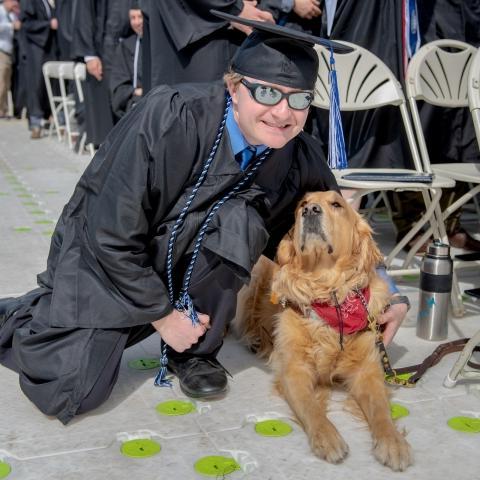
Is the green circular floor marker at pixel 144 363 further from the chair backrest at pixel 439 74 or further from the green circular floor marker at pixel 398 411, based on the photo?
the chair backrest at pixel 439 74

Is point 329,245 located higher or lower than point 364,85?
lower

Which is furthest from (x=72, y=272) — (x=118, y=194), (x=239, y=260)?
(x=239, y=260)

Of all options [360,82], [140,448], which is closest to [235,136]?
[140,448]

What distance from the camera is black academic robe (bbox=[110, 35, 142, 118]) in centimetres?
735

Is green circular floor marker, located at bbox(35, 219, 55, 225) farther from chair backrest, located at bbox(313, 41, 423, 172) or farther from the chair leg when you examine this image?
the chair leg

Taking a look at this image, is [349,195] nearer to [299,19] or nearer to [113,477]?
[299,19]

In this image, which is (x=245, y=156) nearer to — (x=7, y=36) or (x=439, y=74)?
(x=439, y=74)

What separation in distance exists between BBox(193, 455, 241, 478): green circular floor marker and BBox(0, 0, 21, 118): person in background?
1112cm

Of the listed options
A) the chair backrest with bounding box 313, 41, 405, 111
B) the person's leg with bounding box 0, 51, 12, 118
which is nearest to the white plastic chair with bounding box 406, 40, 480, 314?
the chair backrest with bounding box 313, 41, 405, 111

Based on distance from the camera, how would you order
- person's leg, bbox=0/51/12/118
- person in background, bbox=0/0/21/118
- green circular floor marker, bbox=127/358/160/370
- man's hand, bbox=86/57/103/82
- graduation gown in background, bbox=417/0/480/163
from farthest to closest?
person's leg, bbox=0/51/12/118, person in background, bbox=0/0/21/118, man's hand, bbox=86/57/103/82, graduation gown in background, bbox=417/0/480/163, green circular floor marker, bbox=127/358/160/370

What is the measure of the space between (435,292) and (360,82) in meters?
1.46

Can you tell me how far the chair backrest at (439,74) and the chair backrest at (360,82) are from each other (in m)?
0.13

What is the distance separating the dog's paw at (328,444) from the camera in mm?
2133

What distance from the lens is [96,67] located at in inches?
326
